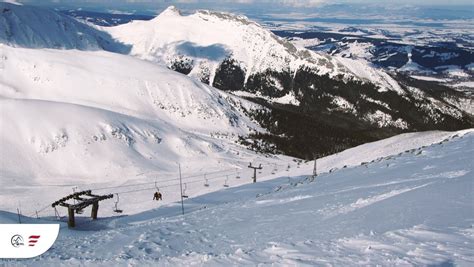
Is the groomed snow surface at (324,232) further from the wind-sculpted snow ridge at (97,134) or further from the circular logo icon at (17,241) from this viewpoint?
the wind-sculpted snow ridge at (97,134)

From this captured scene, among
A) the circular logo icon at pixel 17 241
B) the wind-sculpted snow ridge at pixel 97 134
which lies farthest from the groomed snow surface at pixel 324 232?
the wind-sculpted snow ridge at pixel 97 134

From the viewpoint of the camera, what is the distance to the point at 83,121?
111m

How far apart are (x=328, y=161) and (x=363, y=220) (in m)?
50.2

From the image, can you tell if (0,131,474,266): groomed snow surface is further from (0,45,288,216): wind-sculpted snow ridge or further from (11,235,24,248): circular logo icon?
(0,45,288,216): wind-sculpted snow ridge

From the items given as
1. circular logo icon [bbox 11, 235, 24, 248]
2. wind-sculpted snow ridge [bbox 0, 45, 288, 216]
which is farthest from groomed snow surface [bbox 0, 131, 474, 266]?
wind-sculpted snow ridge [bbox 0, 45, 288, 216]

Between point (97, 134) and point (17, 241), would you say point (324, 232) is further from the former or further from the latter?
point (97, 134)

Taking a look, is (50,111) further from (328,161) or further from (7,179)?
(328,161)

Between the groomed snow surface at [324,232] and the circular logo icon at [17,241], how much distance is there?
4.93 ft

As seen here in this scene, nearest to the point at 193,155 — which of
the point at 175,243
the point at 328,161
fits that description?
the point at 328,161

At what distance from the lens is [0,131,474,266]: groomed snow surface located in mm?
16781

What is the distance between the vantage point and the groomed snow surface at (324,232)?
16.8m

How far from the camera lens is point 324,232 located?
20.8 meters

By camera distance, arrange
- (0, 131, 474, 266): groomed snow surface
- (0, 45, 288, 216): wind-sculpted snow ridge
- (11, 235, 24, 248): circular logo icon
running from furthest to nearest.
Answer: (0, 45, 288, 216): wind-sculpted snow ridge → (11, 235, 24, 248): circular logo icon → (0, 131, 474, 266): groomed snow surface

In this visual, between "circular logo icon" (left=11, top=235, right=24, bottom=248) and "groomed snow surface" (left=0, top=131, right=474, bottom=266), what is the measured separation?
59.2 inches
